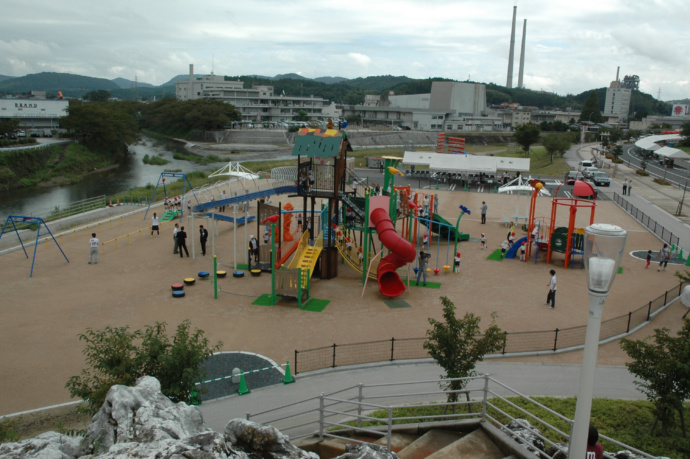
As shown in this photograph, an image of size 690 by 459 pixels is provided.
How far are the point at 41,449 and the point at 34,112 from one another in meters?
119

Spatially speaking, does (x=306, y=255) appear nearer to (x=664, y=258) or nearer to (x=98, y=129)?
(x=664, y=258)

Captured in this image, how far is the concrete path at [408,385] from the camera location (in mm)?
12391

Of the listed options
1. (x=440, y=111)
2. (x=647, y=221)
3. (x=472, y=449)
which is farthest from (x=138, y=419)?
(x=440, y=111)

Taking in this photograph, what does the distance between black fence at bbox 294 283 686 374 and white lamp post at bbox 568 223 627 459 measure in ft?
25.2

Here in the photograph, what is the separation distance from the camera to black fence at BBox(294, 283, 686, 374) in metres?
14.8

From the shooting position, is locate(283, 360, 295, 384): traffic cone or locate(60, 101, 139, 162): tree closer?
locate(283, 360, 295, 384): traffic cone

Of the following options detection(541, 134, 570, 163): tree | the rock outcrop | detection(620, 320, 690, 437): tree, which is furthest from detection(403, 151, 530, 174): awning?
the rock outcrop

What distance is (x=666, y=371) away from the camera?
10.1m

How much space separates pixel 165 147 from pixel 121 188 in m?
44.5

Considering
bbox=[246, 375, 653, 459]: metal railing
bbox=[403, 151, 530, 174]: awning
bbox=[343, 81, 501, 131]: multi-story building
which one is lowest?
bbox=[246, 375, 653, 459]: metal railing

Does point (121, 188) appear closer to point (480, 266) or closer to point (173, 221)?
point (173, 221)

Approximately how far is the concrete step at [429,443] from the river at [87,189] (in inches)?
1408

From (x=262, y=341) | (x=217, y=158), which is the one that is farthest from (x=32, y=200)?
(x=262, y=341)

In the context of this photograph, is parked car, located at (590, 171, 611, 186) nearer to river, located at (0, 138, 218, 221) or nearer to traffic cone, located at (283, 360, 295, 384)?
traffic cone, located at (283, 360, 295, 384)
